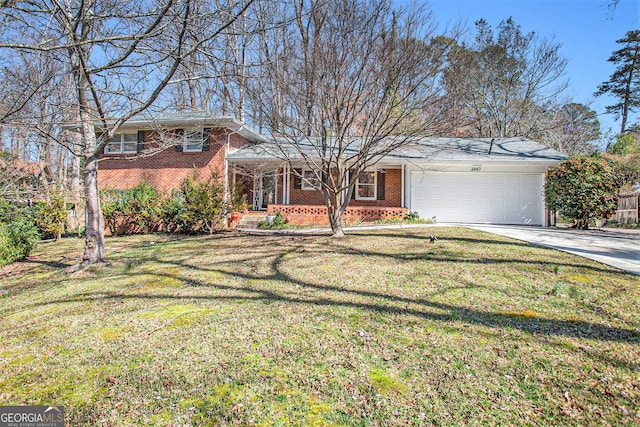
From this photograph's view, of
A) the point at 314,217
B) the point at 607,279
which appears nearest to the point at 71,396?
the point at 607,279


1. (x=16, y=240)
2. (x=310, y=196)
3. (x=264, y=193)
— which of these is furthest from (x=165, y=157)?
(x=16, y=240)

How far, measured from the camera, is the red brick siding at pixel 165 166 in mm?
14422

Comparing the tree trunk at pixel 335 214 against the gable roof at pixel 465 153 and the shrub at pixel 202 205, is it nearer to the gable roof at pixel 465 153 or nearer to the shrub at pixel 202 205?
the gable roof at pixel 465 153

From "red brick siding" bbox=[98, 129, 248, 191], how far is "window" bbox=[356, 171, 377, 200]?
6.05m

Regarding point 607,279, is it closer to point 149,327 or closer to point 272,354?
point 272,354

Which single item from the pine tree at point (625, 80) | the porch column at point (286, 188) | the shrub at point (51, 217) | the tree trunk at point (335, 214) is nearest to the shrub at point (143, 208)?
the shrub at point (51, 217)

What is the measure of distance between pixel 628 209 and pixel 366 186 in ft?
38.6

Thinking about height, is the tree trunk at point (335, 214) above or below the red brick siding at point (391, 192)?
below

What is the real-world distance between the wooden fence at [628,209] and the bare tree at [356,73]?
42.3ft

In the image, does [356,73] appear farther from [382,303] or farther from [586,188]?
[586,188]

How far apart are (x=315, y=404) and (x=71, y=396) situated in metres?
1.95

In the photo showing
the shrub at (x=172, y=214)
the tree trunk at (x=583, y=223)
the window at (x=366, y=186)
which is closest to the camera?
the tree trunk at (x=583, y=223)

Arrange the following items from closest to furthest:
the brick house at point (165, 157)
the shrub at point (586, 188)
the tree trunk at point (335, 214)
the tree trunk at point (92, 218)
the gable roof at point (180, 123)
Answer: the tree trunk at point (92, 218) < the tree trunk at point (335, 214) < the shrub at point (586, 188) < the gable roof at point (180, 123) < the brick house at point (165, 157)

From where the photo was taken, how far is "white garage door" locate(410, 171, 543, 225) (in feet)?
43.8
